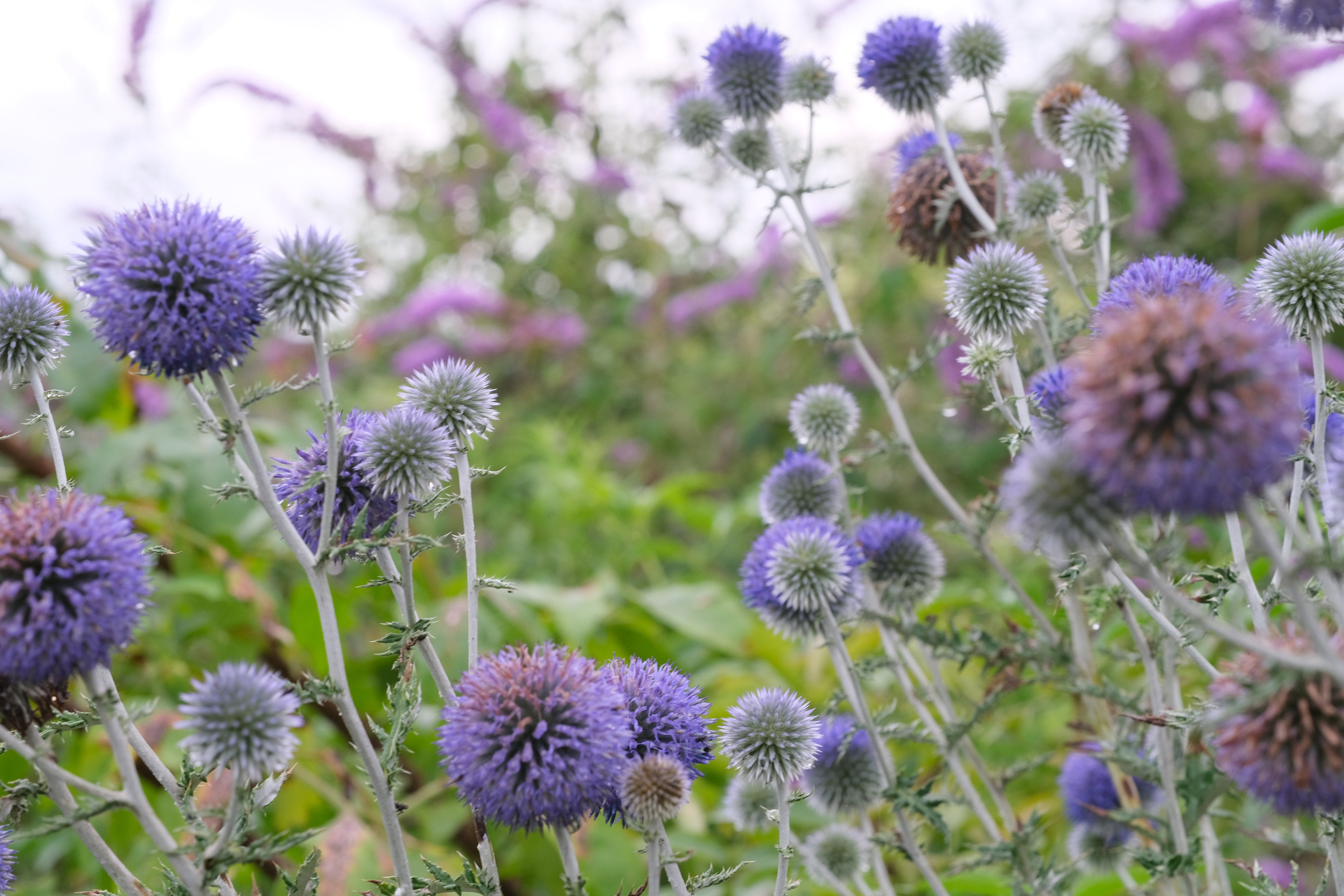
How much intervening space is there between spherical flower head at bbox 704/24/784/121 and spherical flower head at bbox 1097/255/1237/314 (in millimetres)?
1088

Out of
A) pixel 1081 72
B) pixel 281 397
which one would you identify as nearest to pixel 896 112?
pixel 1081 72

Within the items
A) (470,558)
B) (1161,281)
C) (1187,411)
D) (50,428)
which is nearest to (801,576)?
(470,558)

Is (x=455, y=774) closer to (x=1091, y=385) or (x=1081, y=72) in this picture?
(x=1091, y=385)

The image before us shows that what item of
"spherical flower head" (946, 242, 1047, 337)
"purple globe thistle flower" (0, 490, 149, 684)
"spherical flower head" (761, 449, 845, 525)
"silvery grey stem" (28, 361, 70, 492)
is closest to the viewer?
"purple globe thistle flower" (0, 490, 149, 684)

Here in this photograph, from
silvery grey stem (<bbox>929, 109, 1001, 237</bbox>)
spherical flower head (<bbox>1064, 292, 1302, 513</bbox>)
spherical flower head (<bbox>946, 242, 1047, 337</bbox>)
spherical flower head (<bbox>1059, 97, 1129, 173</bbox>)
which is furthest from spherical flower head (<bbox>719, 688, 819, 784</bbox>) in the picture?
spherical flower head (<bbox>1059, 97, 1129, 173</bbox>)

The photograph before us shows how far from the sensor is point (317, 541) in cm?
166

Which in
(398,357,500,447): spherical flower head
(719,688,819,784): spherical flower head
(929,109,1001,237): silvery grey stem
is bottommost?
(719,688,819,784): spherical flower head

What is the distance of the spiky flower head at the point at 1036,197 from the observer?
2.36 metres

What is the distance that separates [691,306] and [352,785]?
3.81 m

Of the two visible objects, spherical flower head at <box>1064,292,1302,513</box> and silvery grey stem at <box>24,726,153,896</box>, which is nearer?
spherical flower head at <box>1064,292,1302,513</box>

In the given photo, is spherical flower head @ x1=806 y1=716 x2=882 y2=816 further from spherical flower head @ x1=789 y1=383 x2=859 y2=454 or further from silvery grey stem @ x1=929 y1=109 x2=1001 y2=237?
silvery grey stem @ x1=929 y1=109 x2=1001 y2=237

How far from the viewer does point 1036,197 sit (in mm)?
2361

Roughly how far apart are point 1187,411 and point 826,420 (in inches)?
58.3

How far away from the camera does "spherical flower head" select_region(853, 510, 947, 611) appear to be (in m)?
2.34
